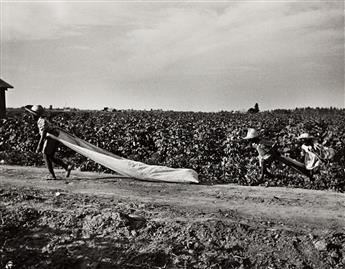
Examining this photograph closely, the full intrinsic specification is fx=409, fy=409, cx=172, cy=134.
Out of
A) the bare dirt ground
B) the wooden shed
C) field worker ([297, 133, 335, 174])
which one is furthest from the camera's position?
the wooden shed

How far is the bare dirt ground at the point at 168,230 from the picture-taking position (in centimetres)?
609

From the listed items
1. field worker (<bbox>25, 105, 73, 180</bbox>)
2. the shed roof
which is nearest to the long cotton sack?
field worker (<bbox>25, 105, 73, 180</bbox>)

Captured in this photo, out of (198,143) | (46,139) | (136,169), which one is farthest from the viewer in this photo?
(198,143)

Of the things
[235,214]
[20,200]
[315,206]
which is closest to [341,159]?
[315,206]

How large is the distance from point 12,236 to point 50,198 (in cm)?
149

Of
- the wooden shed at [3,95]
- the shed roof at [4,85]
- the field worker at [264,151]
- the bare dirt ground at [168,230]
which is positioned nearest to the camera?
the bare dirt ground at [168,230]

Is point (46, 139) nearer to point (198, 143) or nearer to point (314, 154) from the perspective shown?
point (198, 143)

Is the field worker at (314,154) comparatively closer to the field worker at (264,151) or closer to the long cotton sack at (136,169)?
the field worker at (264,151)

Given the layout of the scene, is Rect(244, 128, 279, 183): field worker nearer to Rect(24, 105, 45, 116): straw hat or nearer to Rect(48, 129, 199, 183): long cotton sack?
Rect(48, 129, 199, 183): long cotton sack

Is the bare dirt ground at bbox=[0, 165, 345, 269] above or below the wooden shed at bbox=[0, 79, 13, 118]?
below

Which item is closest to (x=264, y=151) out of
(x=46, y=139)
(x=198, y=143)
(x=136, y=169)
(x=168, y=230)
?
(x=198, y=143)

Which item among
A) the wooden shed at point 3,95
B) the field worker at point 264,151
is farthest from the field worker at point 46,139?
the wooden shed at point 3,95

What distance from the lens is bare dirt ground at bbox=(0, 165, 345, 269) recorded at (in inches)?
240

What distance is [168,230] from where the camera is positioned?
6.58m
